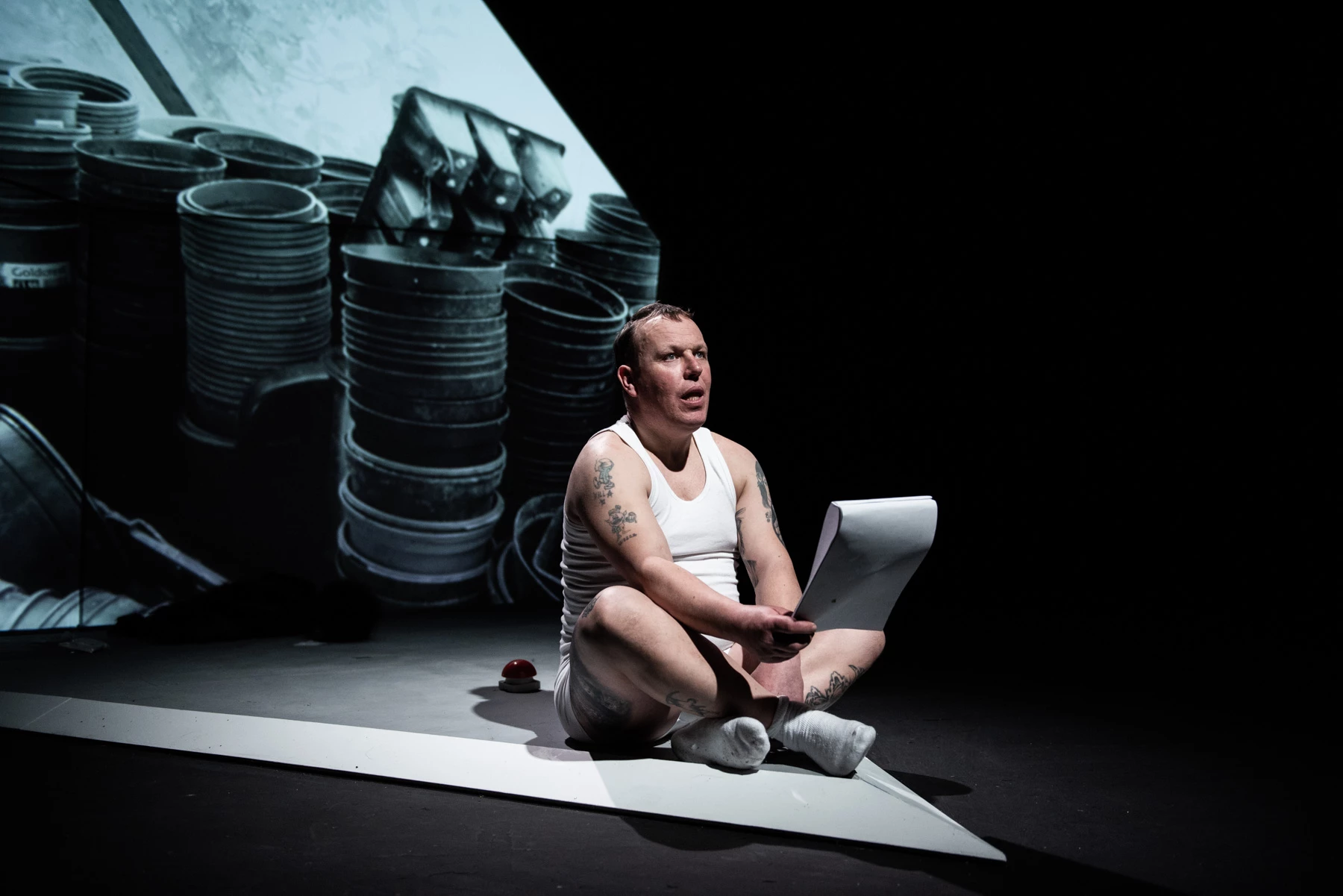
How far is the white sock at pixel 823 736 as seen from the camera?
1593 mm

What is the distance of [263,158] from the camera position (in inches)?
146

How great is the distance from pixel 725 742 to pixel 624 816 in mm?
204

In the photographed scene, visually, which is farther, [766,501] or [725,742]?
[766,501]

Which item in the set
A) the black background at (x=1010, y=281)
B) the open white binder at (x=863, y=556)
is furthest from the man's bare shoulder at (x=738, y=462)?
the black background at (x=1010, y=281)

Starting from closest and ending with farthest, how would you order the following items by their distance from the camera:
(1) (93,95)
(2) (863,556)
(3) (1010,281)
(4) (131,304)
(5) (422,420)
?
(2) (863,556) → (1) (93,95) → (4) (131,304) → (5) (422,420) → (3) (1010,281)

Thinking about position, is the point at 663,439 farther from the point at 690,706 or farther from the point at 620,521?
the point at 690,706

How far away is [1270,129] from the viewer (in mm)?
4008

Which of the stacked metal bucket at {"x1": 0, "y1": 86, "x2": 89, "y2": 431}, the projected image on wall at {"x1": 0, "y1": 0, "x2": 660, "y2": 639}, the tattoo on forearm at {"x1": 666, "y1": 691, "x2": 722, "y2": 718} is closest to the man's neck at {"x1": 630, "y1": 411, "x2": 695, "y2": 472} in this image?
the tattoo on forearm at {"x1": 666, "y1": 691, "x2": 722, "y2": 718}

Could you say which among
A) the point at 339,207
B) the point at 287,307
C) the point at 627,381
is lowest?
the point at 287,307

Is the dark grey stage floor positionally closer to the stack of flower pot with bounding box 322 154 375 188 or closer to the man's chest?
the man's chest

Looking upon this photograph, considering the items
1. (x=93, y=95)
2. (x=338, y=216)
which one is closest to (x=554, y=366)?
(x=338, y=216)

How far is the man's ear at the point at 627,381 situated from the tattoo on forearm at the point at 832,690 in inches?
25.8

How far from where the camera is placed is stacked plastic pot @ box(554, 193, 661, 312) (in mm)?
4238

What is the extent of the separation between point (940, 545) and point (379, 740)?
338 cm
